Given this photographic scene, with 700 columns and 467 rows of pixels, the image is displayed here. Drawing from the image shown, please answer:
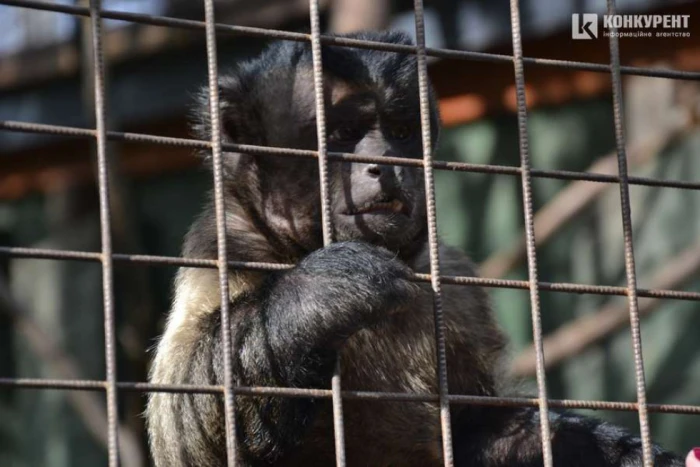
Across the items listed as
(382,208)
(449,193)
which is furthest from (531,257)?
(449,193)

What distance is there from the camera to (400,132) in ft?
17.2

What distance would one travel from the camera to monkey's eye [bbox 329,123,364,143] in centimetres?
508

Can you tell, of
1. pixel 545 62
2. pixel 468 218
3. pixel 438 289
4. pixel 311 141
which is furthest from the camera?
pixel 468 218

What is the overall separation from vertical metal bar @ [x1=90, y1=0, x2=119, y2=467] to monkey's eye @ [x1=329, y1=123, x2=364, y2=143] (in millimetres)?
1639

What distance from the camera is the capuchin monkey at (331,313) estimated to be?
4168 millimetres

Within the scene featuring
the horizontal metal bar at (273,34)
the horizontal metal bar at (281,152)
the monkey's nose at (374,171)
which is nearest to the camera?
the horizontal metal bar at (281,152)

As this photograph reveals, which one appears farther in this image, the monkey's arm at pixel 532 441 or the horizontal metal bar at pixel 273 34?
the monkey's arm at pixel 532 441

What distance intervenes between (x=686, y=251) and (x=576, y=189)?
0.87 meters

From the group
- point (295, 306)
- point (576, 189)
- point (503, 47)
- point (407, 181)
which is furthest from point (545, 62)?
point (503, 47)

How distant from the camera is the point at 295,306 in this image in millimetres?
4133

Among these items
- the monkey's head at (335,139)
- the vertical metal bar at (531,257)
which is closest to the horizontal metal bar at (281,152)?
the vertical metal bar at (531,257)

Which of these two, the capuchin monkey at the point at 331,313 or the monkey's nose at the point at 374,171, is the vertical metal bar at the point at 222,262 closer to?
the capuchin monkey at the point at 331,313

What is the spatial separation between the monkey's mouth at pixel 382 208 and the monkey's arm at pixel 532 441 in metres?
1.21

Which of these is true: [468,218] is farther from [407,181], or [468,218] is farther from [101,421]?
[407,181]
